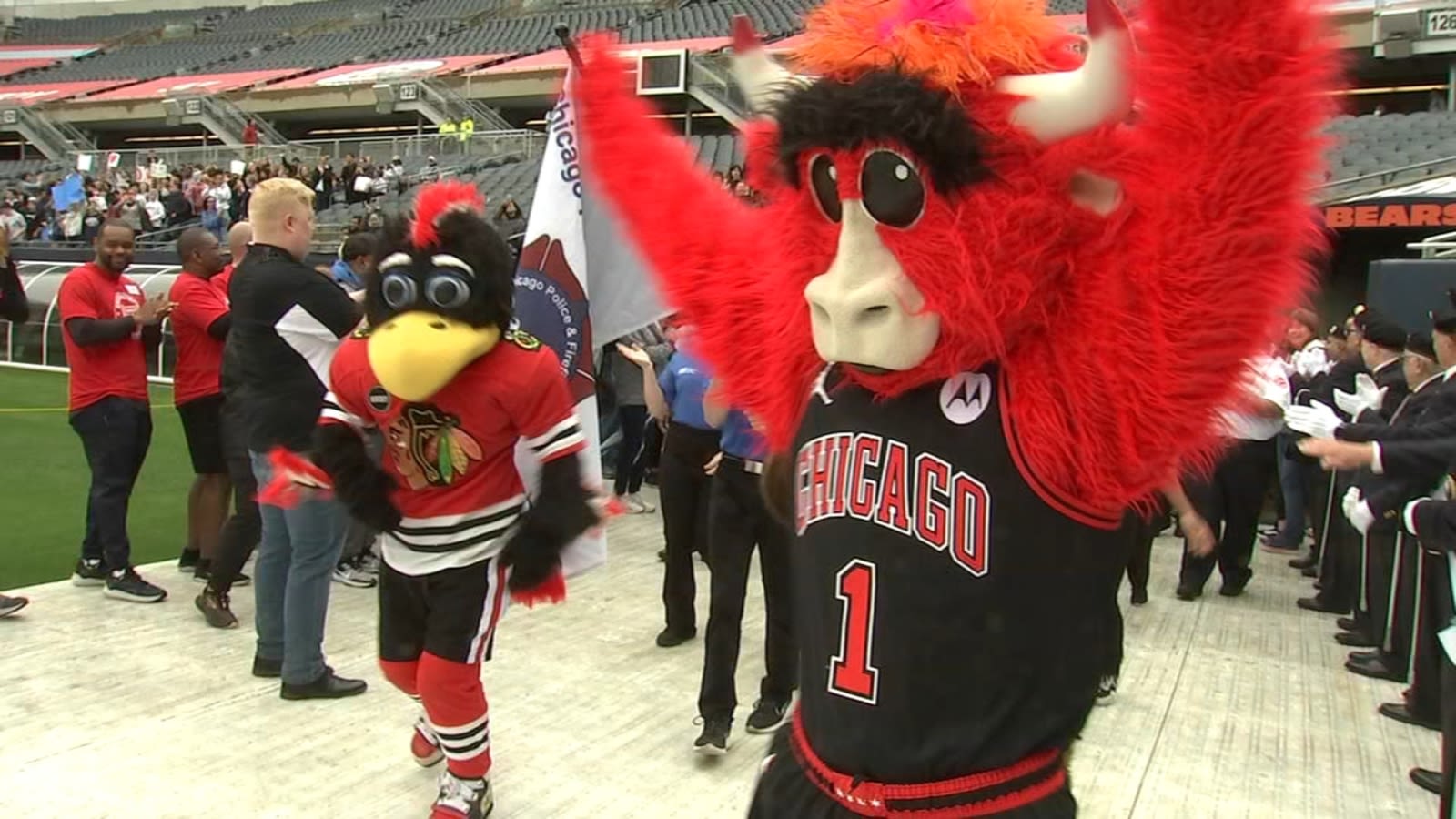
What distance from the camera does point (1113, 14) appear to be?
1244 millimetres

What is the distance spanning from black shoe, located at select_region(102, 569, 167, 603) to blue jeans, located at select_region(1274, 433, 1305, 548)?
6953mm

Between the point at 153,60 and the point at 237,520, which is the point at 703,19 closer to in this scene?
the point at 153,60

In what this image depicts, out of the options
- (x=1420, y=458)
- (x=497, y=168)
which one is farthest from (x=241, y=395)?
(x=497, y=168)

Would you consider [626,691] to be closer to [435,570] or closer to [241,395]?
[435,570]

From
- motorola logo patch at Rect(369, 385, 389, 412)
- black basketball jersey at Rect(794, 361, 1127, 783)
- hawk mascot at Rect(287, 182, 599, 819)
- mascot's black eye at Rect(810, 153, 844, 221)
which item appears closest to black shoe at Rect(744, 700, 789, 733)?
hawk mascot at Rect(287, 182, 599, 819)

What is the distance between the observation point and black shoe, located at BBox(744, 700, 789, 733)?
13.5 ft

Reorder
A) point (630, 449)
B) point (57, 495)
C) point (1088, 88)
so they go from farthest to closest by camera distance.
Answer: point (630, 449), point (57, 495), point (1088, 88)

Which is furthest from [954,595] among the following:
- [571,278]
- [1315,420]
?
[571,278]

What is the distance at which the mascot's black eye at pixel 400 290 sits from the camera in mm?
3008

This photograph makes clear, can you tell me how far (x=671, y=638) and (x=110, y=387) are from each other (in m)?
2.94

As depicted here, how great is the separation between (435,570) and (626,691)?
1.57 metres

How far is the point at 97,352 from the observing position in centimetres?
535

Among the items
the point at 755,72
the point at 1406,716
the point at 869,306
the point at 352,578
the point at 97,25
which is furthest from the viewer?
the point at 97,25

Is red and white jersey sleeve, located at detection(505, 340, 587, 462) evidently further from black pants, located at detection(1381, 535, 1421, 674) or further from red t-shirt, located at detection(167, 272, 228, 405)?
black pants, located at detection(1381, 535, 1421, 674)
